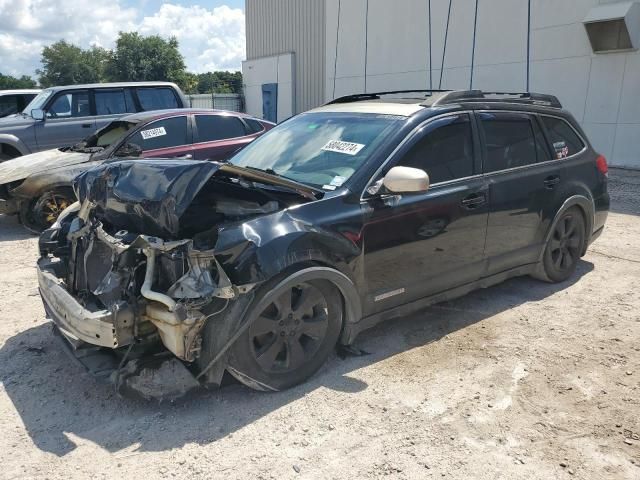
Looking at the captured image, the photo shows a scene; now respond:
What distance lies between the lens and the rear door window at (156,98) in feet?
33.9

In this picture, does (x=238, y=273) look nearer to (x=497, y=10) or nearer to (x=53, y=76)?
(x=497, y=10)

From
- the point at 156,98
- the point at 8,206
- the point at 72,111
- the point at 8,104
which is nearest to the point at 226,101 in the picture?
the point at 8,104

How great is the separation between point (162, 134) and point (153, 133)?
13 cm

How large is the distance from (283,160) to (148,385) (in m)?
1.91

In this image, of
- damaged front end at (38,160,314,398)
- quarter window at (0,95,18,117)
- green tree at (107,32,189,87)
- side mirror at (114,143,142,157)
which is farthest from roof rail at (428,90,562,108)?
green tree at (107,32,189,87)

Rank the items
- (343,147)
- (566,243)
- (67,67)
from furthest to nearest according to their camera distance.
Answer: (67,67), (566,243), (343,147)

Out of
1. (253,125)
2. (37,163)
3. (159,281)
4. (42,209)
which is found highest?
(253,125)

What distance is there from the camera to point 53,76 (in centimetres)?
6781

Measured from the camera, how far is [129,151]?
7031 mm

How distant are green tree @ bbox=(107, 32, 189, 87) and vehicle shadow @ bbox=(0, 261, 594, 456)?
6047 centimetres

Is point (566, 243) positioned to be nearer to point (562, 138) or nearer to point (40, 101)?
point (562, 138)

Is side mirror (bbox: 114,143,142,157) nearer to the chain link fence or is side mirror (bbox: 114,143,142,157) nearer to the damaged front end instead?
the damaged front end

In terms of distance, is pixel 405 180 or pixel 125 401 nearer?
pixel 125 401

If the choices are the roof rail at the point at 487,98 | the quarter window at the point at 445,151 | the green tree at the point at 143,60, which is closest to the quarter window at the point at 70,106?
the roof rail at the point at 487,98
